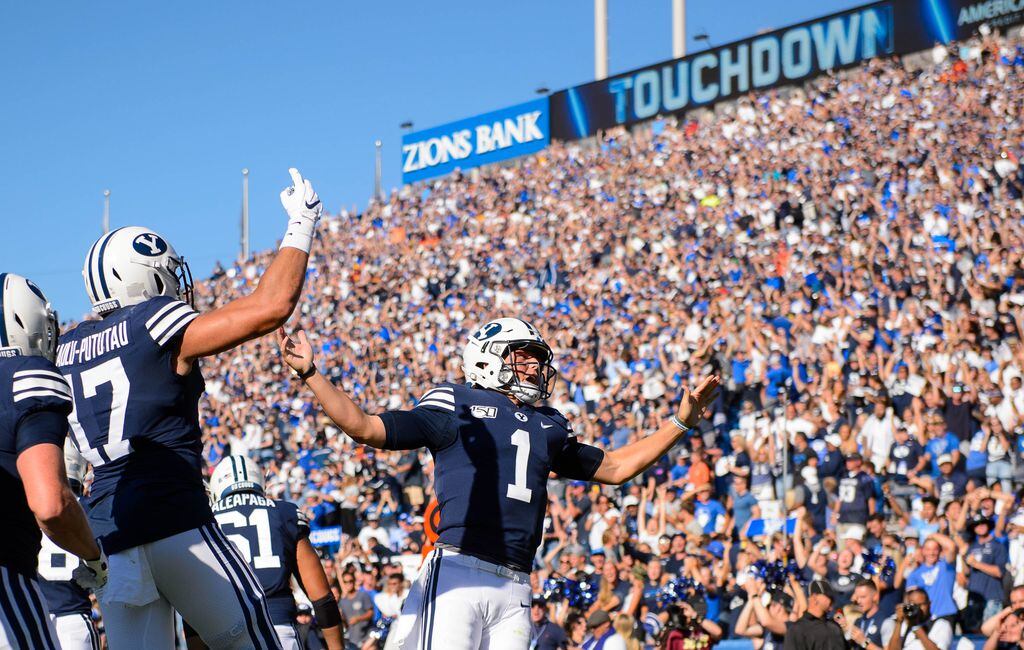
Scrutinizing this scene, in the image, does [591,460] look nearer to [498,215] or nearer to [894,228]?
[894,228]

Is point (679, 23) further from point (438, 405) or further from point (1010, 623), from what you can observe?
point (438, 405)

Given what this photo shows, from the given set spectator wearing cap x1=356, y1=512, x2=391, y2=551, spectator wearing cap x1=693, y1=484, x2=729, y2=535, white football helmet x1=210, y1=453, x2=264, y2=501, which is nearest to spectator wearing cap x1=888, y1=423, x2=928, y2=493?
spectator wearing cap x1=693, y1=484, x2=729, y2=535

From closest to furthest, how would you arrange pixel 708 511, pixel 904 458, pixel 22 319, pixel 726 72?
pixel 22 319 < pixel 904 458 < pixel 708 511 < pixel 726 72

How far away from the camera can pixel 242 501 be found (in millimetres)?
6668

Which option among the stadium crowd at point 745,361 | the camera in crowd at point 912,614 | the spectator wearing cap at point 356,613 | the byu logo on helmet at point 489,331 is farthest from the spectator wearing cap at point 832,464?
the byu logo on helmet at point 489,331

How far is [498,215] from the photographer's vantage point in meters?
29.7

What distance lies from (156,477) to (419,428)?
1.14 metres

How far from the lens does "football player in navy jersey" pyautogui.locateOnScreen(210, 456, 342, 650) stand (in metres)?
6.51

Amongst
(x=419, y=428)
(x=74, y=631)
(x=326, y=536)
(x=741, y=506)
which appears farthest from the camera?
(x=326, y=536)

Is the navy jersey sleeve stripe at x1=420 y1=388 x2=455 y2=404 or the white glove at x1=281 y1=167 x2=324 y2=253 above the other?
the white glove at x1=281 y1=167 x2=324 y2=253

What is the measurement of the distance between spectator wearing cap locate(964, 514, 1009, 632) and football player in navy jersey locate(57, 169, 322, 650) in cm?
707

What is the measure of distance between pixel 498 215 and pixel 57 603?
23692 mm

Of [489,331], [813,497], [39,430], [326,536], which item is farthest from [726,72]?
[39,430]

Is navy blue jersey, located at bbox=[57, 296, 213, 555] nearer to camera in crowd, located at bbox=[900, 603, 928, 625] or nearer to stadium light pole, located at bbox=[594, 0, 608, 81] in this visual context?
camera in crowd, located at bbox=[900, 603, 928, 625]
